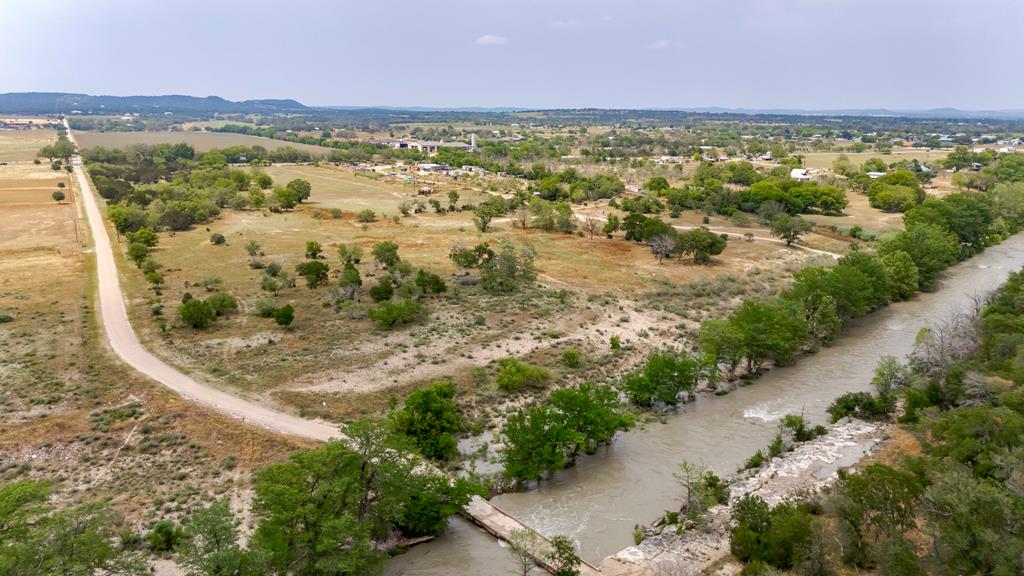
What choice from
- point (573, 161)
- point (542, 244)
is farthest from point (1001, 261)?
point (573, 161)

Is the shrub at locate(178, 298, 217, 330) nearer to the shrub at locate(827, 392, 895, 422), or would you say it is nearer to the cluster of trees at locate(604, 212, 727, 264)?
the shrub at locate(827, 392, 895, 422)

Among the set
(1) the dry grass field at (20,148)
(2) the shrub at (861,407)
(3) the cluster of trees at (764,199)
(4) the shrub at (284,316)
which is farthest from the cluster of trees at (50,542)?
(1) the dry grass field at (20,148)

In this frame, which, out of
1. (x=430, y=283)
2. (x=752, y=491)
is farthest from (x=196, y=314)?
(x=752, y=491)

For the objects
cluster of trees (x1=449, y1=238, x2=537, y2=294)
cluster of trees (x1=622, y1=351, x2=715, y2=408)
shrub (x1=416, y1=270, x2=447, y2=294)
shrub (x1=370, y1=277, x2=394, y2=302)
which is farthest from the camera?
cluster of trees (x1=449, y1=238, x2=537, y2=294)

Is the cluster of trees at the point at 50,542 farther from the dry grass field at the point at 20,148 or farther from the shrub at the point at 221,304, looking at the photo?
Answer: the dry grass field at the point at 20,148

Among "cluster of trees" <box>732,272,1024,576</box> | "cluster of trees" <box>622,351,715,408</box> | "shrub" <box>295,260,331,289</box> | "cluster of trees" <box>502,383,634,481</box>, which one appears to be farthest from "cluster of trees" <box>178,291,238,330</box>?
"cluster of trees" <box>732,272,1024,576</box>

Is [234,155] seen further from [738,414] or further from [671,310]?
[738,414]

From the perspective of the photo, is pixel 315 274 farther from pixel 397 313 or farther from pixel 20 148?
pixel 20 148
